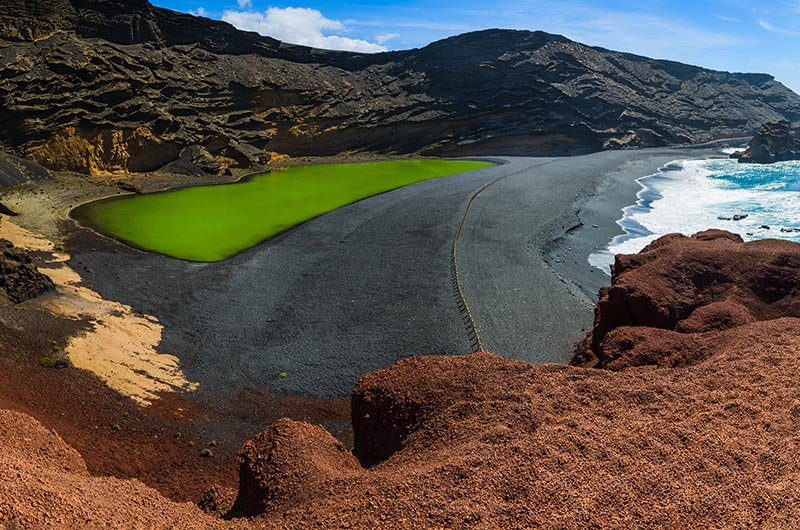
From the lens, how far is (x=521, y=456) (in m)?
7.08

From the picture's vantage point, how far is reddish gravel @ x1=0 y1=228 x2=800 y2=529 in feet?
20.2

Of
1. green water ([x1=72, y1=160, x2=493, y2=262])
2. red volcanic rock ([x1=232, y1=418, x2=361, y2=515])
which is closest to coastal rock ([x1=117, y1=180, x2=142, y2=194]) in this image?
green water ([x1=72, y1=160, x2=493, y2=262])

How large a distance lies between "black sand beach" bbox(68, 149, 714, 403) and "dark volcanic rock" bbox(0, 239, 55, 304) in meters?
2.55

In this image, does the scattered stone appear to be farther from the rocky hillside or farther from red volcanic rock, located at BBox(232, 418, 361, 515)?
red volcanic rock, located at BBox(232, 418, 361, 515)

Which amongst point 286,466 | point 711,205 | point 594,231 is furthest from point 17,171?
point 711,205

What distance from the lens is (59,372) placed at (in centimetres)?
1558

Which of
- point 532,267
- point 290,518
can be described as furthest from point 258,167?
point 290,518

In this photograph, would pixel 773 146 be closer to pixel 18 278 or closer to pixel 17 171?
pixel 18 278

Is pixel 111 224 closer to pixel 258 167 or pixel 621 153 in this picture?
pixel 258 167

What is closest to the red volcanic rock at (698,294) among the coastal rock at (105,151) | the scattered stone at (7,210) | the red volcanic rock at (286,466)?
the red volcanic rock at (286,466)

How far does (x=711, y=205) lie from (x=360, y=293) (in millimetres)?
36233

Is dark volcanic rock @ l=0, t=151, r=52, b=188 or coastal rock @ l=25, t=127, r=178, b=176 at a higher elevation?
coastal rock @ l=25, t=127, r=178, b=176

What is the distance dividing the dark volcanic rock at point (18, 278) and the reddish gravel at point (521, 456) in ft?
37.0

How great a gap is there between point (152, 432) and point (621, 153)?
7088 centimetres
